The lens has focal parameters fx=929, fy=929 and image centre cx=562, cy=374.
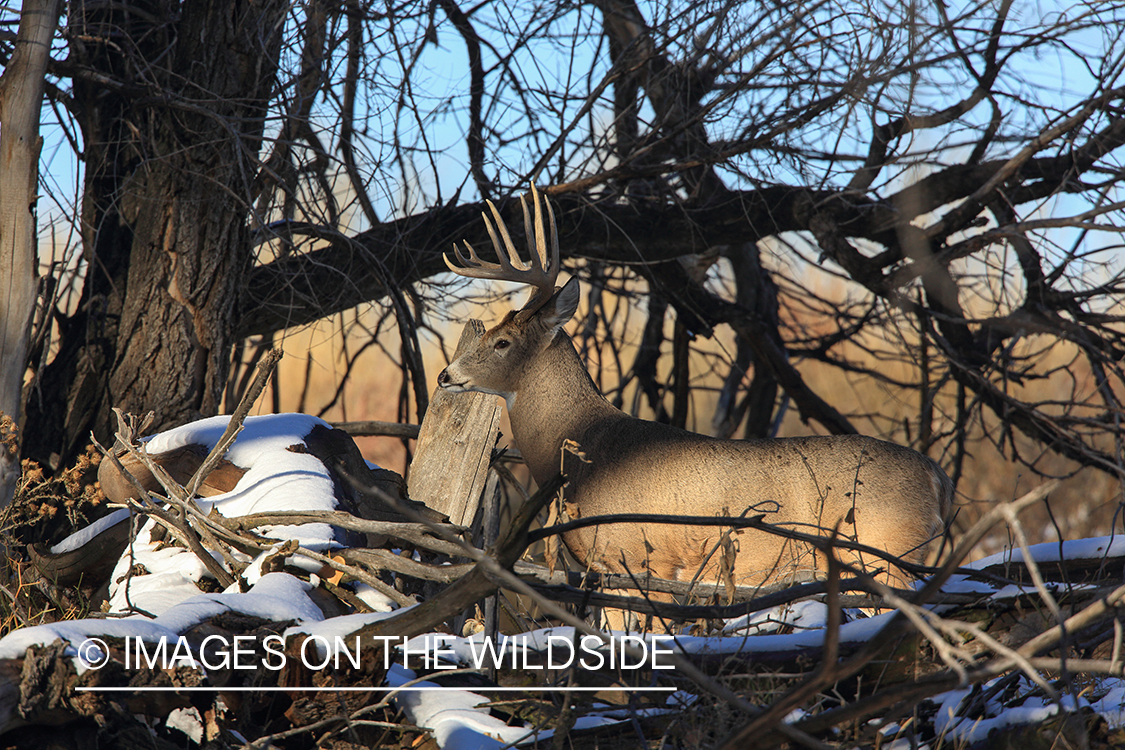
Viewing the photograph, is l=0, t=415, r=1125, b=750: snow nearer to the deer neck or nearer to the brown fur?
the brown fur

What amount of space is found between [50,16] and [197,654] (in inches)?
138

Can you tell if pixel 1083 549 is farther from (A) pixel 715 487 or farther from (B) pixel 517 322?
(B) pixel 517 322

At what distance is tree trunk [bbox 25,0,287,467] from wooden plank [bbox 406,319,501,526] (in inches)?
53.5

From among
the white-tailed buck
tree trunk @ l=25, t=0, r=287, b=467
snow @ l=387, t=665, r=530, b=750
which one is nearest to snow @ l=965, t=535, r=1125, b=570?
Result: the white-tailed buck

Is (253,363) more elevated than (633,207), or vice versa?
(633,207)

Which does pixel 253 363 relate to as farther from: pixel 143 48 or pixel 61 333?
pixel 143 48

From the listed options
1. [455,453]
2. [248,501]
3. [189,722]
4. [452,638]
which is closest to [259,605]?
[189,722]

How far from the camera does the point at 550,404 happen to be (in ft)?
17.7

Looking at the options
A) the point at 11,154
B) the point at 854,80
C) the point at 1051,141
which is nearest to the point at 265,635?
the point at 11,154

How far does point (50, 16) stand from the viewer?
14.3 ft

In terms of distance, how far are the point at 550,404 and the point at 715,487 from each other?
128 cm

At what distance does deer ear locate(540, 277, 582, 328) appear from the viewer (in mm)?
5359

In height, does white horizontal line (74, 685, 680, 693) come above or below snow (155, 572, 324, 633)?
below

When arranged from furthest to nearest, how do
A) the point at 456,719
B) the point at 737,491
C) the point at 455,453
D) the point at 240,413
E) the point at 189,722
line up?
the point at 455,453 → the point at 737,491 → the point at 240,413 → the point at 456,719 → the point at 189,722
